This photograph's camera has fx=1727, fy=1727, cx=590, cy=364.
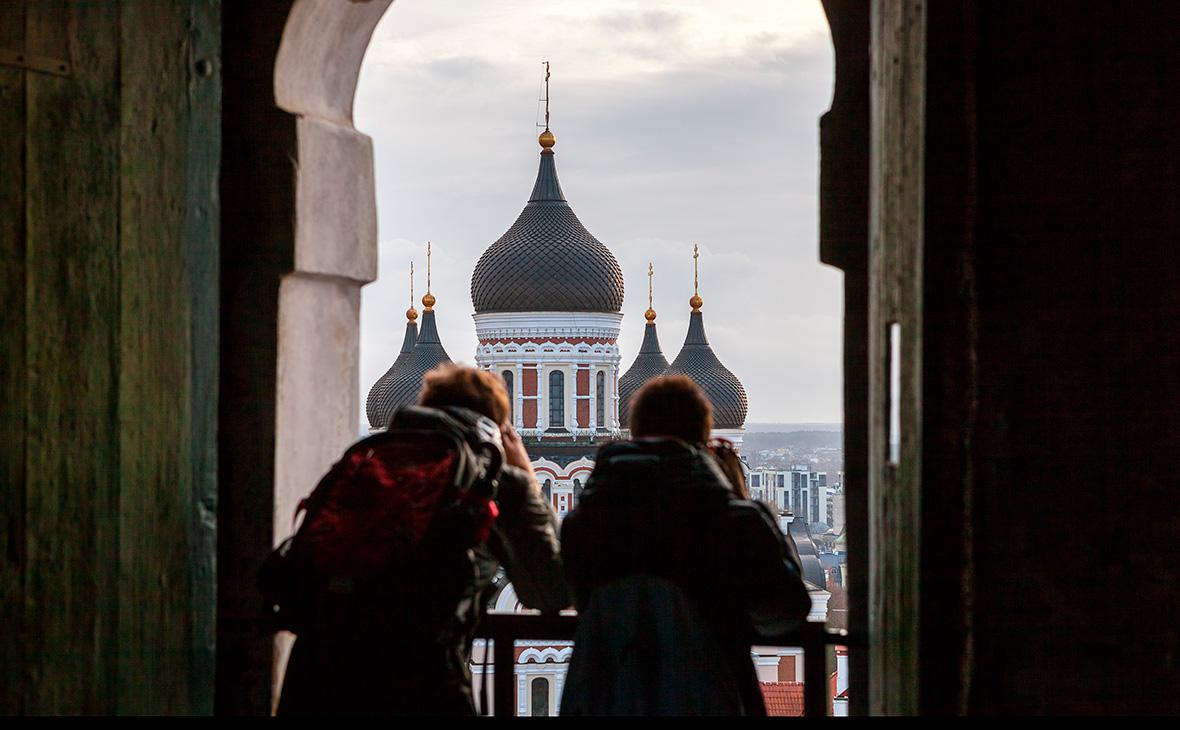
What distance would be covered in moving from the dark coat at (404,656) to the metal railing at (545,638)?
0.36 meters

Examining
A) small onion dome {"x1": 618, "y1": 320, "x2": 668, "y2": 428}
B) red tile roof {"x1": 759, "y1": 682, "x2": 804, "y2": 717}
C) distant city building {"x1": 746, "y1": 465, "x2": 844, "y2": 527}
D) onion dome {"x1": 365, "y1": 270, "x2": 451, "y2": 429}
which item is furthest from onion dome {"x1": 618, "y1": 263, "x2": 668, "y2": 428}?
distant city building {"x1": 746, "y1": 465, "x2": 844, "y2": 527}

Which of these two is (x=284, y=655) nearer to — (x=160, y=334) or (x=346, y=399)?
(x=346, y=399)

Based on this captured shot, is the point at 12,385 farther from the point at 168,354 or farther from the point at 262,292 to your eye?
the point at 262,292

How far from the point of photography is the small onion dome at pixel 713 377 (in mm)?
35031

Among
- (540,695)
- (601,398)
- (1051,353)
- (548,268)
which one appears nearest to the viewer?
(1051,353)

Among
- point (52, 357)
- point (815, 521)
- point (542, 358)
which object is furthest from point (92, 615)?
point (815, 521)

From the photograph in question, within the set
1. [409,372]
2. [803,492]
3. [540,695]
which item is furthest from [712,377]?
[803,492]

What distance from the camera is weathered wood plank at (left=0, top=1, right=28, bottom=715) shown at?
2.59 m

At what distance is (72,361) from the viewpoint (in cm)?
269

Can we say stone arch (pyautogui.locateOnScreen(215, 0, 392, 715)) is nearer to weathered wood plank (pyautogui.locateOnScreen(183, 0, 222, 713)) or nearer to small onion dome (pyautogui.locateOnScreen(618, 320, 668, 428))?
weathered wood plank (pyautogui.locateOnScreen(183, 0, 222, 713))

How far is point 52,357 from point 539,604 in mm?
966

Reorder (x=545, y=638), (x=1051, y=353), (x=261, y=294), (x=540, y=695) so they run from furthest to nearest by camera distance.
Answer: (x=540, y=695), (x=261, y=294), (x=545, y=638), (x=1051, y=353)

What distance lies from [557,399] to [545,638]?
3358cm

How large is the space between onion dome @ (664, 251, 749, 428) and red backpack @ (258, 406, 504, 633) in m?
31.6
